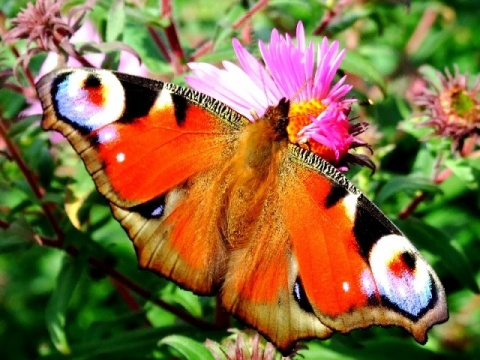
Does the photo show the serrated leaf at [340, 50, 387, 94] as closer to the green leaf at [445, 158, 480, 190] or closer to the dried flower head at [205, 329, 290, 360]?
the green leaf at [445, 158, 480, 190]

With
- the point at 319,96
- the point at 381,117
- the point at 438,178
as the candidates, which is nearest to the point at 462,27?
the point at 381,117

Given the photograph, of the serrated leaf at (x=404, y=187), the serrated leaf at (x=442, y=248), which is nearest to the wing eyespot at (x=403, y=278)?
the serrated leaf at (x=404, y=187)

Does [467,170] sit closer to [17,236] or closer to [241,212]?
[241,212]

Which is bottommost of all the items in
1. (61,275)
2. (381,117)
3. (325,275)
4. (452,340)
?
(452,340)

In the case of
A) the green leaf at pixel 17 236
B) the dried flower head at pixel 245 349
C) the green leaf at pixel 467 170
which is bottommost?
the green leaf at pixel 17 236

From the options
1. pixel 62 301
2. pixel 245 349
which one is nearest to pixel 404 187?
pixel 245 349

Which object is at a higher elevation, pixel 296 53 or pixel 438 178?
pixel 296 53

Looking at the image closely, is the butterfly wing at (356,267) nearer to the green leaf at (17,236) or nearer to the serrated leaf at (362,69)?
the serrated leaf at (362,69)

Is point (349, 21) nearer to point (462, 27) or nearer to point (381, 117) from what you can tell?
point (381, 117)
